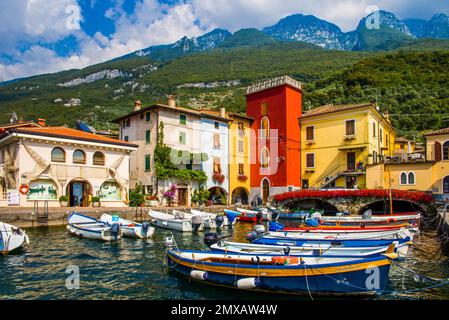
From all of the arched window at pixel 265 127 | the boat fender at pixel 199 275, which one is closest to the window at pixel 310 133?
the arched window at pixel 265 127

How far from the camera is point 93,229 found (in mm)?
19469

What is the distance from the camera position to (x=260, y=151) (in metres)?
42.5

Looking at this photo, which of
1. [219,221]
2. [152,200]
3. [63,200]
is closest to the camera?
[219,221]

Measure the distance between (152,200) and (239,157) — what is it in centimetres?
1330

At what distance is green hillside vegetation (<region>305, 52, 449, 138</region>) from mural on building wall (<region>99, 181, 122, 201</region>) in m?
44.0

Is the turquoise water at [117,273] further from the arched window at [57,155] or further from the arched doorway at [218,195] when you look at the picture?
the arched doorway at [218,195]

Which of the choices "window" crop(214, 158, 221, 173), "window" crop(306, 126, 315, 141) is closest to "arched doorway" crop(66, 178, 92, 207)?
"window" crop(214, 158, 221, 173)

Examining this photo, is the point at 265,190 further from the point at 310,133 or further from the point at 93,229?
the point at 93,229

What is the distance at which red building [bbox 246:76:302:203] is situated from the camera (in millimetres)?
39562

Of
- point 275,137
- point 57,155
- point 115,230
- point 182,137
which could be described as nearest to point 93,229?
point 115,230

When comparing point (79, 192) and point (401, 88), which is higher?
point (401, 88)

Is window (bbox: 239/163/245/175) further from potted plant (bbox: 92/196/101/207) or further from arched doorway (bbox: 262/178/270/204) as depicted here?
potted plant (bbox: 92/196/101/207)

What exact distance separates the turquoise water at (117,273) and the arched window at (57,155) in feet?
34.8
